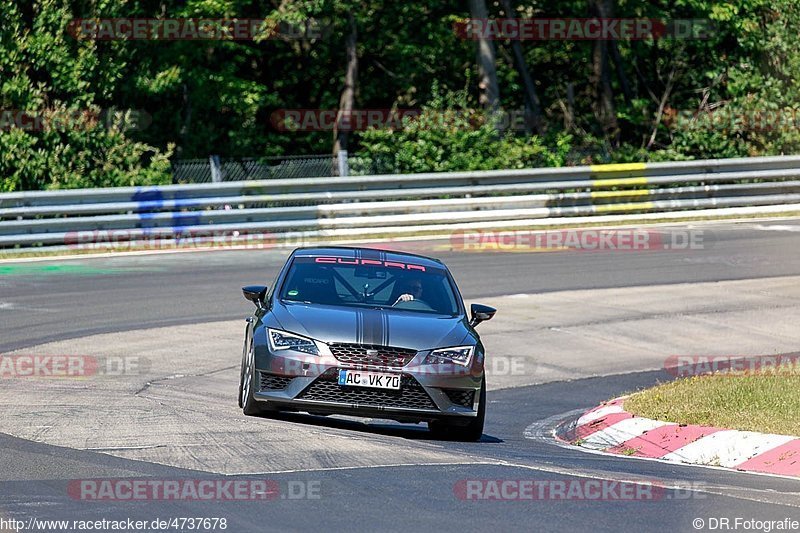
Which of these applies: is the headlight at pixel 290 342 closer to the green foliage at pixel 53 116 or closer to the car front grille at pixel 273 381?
the car front grille at pixel 273 381

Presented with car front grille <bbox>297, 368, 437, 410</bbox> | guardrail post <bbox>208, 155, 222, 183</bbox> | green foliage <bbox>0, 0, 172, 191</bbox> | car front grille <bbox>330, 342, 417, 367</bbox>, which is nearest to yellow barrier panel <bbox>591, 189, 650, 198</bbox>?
guardrail post <bbox>208, 155, 222, 183</bbox>

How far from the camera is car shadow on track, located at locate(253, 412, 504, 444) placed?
11.6 meters

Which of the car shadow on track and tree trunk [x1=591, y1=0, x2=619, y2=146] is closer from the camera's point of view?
the car shadow on track

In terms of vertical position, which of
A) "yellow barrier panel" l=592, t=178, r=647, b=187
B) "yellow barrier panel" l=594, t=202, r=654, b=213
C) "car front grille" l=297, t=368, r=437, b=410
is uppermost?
"yellow barrier panel" l=592, t=178, r=647, b=187

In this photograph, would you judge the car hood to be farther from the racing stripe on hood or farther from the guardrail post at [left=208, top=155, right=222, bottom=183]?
the guardrail post at [left=208, top=155, right=222, bottom=183]

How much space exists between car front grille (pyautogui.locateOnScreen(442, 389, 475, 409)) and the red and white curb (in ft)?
3.81

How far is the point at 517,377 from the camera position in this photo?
15922mm

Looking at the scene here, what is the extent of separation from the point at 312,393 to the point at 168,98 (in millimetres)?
22907

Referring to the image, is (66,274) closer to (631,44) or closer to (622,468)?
(622,468)

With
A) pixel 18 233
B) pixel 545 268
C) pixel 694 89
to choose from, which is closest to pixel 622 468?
pixel 545 268

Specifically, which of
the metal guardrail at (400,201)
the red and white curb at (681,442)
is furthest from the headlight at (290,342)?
the metal guardrail at (400,201)

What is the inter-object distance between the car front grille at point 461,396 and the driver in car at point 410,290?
1.23 meters

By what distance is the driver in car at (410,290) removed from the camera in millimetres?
12242

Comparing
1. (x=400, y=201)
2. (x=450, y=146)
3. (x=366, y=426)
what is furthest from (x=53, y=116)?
(x=366, y=426)
